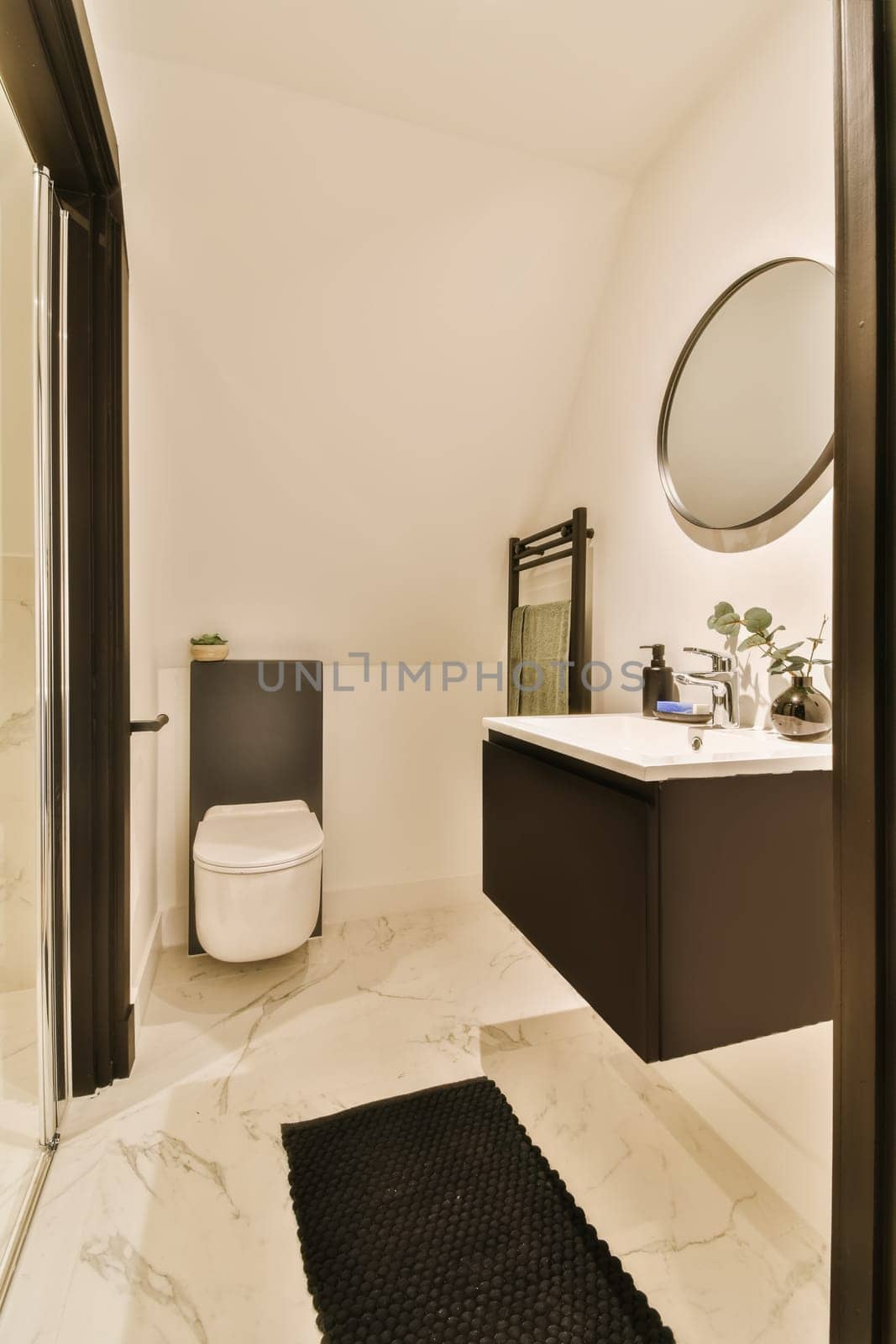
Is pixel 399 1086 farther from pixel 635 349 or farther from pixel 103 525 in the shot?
pixel 635 349

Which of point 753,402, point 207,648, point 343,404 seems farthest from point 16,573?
point 753,402

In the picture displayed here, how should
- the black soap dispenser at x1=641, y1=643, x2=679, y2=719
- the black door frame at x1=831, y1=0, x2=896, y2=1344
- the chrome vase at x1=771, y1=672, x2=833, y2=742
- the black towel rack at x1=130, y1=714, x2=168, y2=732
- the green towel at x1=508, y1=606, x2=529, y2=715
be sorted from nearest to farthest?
the black door frame at x1=831, y1=0, x2=896, y2=1344, the chrome vase at x1=771, y1=672, x2=833, y2=742, the black towel rack at x1=130, y1=714, x2=168, y2=732, the black soap dispenser at x1=641, y1=643, x2=679, y2=719, the green towel at x1=508, y1=606, x2=529, y2=715

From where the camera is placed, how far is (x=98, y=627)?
1.40 meters

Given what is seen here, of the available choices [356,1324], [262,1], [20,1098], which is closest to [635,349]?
[262,1]

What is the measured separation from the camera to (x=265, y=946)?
1780mm

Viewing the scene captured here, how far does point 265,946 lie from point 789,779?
1.42m

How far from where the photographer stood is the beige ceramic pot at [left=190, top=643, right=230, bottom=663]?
216 cm

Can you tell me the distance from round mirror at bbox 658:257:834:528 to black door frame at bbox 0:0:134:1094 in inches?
53.2

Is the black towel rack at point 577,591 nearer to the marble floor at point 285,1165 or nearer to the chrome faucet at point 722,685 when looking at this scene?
the chrome faucet at point 722,685

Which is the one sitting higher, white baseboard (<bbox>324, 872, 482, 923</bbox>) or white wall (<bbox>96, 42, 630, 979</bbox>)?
white wall (<bbox>96, 42, 630, 979</bbox>)

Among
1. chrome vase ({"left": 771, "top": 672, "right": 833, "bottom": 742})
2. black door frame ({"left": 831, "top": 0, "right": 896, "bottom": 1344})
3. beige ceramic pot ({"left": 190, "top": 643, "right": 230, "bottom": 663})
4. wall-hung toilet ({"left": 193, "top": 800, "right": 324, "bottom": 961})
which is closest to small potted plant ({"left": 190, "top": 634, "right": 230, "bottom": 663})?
beige ceramic pot ({"left": 190, "top": 643, "right": 230, "bottom": 663})

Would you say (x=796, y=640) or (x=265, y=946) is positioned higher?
(x=796, y=640)

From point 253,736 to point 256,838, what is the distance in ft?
1.57

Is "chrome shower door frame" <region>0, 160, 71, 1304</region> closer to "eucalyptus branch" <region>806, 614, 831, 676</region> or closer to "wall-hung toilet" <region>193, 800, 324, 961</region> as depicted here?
"wall-hung toilet" <region>193, 800, 324, 961</region>
